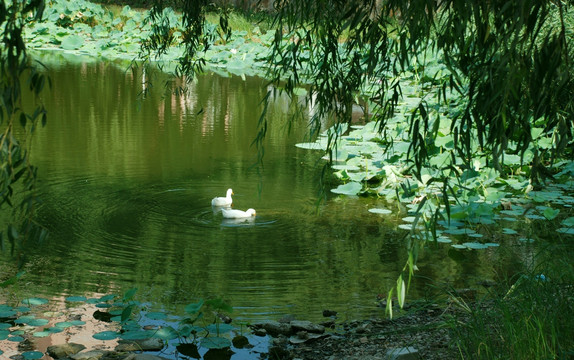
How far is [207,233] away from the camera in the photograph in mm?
5438

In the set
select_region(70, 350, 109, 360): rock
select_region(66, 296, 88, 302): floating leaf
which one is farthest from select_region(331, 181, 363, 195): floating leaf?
select_region(70, 350, 109, 360): rock

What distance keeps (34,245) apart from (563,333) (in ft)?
11.1

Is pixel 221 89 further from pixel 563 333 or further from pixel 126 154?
pixel 563 333

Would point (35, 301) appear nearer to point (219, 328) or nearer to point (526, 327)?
point (219, 328)

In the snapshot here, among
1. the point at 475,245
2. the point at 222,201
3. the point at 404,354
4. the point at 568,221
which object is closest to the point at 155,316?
the point at 404,354

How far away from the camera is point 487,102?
2279 millimetres

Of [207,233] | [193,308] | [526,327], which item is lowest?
[207,233]

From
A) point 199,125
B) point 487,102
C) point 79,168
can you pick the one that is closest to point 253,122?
point 199,125

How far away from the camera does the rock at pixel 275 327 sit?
12.4 ft

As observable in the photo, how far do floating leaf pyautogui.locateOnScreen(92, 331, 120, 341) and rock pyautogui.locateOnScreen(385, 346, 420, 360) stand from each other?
4.11ft

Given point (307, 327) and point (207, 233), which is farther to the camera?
point (207, 233)

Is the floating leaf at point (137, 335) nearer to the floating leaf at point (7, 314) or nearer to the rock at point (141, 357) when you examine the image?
the rock at point (141, 357)

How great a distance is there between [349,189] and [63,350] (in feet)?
11.5

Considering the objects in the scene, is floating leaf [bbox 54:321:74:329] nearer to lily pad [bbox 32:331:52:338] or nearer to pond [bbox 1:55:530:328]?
lily pad [bbox 32:331:52:338]
